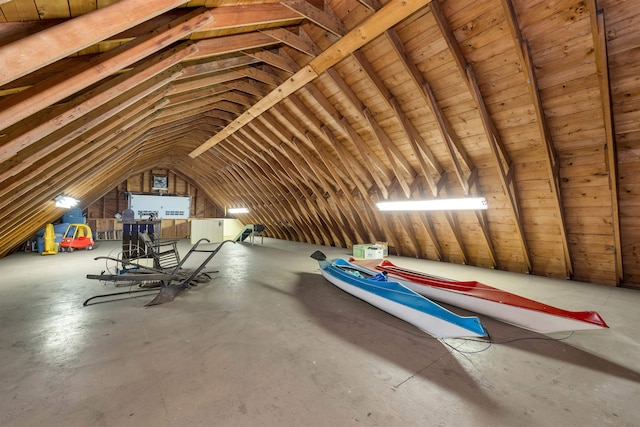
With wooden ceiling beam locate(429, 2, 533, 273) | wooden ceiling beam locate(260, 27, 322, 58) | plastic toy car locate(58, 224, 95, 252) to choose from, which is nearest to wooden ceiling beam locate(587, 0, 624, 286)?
wooden ceiling beam locate(429, 2, 533, 273)

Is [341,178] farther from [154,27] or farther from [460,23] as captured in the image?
[154,27]

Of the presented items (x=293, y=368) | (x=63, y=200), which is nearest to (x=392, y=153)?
(x=293, y=368)

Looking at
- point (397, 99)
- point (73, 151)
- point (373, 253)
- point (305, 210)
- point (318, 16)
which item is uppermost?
point (318, 16)

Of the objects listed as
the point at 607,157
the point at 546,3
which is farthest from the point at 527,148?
the point at 546,3

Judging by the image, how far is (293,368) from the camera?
2168mm

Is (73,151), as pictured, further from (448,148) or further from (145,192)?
(145,192)

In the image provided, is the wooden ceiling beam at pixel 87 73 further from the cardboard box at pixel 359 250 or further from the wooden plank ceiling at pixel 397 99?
the cardboard box at pixel 359 250

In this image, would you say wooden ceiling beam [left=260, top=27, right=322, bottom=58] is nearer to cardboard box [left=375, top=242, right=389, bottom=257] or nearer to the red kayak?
the red kayak

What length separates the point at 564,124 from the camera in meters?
3.80

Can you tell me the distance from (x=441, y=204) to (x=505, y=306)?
2.75 metres

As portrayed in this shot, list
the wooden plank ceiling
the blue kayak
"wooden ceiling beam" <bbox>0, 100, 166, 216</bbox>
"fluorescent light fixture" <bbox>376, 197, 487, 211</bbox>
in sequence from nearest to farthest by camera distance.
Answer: the wooden plank ceiling → the blue kayak → "wooden ceiling beam" <bbox>0, 100, 166, 216</bbox> → "fluorescent light fixture" <bbox>376, 197, 487, 211</bbox>

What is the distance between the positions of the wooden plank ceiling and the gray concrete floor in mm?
1775

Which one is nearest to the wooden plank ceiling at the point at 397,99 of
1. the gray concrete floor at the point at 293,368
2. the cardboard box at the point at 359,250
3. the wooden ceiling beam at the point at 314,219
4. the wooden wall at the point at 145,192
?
the wooden ceiling beam at the point at 314,219

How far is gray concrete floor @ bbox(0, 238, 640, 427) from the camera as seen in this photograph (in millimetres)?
1657
